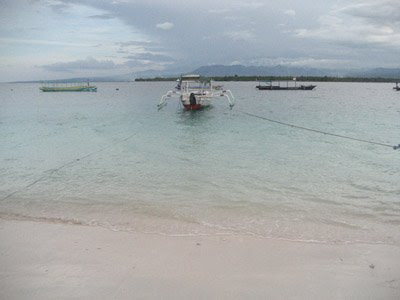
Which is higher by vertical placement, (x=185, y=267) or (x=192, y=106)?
(x=192, y=106)

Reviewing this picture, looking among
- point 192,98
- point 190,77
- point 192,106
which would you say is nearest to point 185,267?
point 190,77

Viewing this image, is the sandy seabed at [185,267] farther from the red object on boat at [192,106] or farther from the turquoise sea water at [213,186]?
the red object on boat at [192,106]

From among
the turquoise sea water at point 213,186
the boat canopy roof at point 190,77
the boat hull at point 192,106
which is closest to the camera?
the turquoise sea water at point 213,186

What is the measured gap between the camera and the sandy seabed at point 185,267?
4.39m

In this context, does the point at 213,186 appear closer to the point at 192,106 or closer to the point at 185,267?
the point at 185,267

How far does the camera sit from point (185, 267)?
5102mm

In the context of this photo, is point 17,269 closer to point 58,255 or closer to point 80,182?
point 58,255

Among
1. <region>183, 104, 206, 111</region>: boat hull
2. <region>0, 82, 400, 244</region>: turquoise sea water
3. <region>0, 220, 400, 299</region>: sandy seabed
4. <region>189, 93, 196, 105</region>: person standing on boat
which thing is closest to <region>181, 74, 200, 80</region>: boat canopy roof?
<region>189, 93, 196, 105</region>: person standing on boat

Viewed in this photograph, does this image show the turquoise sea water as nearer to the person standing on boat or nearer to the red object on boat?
the person standing on boat

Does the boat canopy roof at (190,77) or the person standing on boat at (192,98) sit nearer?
the boat canopy roof at (190,77)

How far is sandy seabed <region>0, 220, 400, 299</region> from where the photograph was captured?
14.4ft

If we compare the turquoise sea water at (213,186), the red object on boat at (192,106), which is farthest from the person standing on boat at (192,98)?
the turquoise sea water at (213,186)

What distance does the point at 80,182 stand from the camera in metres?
10.8

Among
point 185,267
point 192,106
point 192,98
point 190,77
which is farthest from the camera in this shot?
point 192,106
